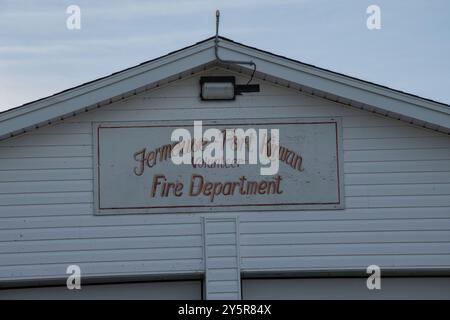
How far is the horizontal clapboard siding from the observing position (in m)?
16.8

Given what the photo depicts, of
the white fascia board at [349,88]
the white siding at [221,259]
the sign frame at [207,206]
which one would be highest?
the white fascia board at [349,88]

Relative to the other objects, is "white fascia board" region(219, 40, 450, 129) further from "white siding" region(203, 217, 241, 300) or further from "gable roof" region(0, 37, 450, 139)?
"white siding" region(203, 217, 241, 300)

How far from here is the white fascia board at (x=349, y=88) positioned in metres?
16.9

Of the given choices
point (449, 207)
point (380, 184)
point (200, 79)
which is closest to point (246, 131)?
point (200, 79)

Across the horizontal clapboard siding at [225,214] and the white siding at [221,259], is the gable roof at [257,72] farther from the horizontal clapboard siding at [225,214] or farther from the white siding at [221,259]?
the white siding at [221,259]

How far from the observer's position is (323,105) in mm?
17219

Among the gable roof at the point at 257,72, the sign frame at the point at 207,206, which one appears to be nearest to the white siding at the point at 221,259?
the sign frame at the point at 207,206

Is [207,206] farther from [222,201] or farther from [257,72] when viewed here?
[257,72]

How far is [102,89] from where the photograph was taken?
16766 millimetres

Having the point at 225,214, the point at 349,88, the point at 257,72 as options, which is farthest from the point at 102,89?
the point at 349,88

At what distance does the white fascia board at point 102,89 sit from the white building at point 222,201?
0.02 meters

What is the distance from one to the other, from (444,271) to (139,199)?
4614 mm
